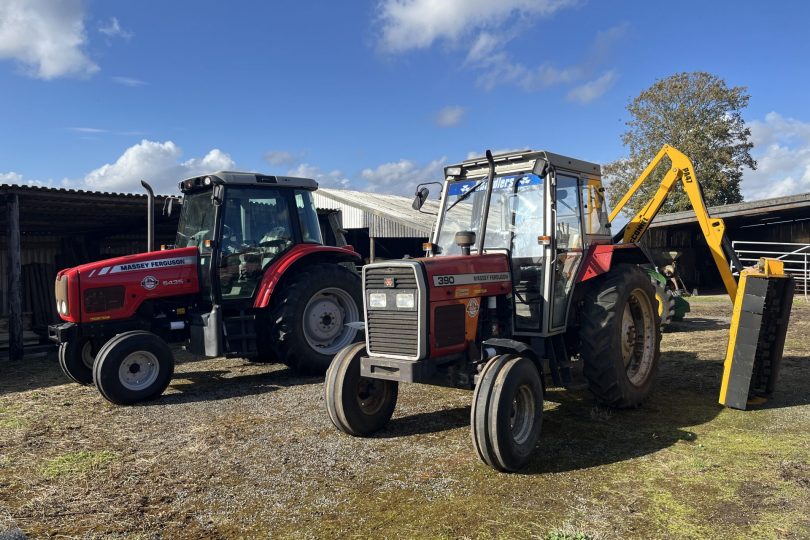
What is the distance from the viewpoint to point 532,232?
529 cm

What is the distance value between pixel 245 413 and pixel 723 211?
56.6 ft

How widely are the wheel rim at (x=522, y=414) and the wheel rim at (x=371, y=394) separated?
123 cm

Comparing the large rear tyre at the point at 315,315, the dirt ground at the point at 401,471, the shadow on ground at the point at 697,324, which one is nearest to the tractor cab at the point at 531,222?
the dirt ground at the point at 401,471

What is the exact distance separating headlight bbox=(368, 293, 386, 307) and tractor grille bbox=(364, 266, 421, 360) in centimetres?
2

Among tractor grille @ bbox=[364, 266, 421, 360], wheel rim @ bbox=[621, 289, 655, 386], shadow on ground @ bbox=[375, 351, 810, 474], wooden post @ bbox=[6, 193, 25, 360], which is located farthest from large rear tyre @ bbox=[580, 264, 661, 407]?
wooden post @ bbox=[6, 193, 25, 360]

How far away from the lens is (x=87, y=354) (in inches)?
288

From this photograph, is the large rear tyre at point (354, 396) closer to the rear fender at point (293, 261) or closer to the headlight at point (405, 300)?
the headlight at point (405, 300)

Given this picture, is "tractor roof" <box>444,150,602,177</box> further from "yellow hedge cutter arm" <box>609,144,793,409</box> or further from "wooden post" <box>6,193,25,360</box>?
"wooden post" <box>6,193,25,360</box>

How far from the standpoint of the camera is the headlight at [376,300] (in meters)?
4.72

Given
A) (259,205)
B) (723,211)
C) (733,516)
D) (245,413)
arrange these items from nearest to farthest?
1. (733,516)
2. (245,413)
3. (259,205)
4. (723,211)

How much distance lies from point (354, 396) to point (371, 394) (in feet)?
0.83

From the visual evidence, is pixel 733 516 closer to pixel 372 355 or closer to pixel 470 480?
pixel 470 480

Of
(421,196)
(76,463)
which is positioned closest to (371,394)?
(421,196)

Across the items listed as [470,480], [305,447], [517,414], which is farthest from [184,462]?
[517,414]
